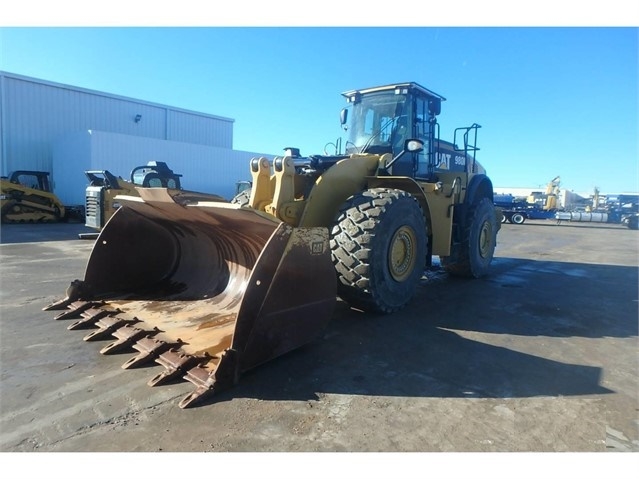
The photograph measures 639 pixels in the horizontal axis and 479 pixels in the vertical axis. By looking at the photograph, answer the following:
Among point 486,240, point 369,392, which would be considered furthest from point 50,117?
point 369,392

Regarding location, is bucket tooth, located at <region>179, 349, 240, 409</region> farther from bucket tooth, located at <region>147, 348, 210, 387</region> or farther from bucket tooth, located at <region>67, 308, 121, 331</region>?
bucket tooth, located at <region>67, 308, 121, 331</region>

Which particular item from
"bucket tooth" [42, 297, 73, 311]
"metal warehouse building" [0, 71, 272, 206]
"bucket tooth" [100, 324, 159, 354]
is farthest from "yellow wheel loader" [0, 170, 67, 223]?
"bucket tooth" [100, 324, 159, 354]

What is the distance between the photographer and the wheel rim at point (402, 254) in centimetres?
484

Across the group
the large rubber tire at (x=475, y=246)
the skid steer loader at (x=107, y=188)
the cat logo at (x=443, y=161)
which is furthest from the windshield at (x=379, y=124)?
the skid steer loader at (x=107, y=188)

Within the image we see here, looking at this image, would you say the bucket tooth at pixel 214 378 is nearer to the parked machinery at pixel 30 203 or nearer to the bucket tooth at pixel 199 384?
the bucket tooth at pixel 199 384

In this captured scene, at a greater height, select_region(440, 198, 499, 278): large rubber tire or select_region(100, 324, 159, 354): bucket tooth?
select_region(440, 198, 499, 278): large rubber tire

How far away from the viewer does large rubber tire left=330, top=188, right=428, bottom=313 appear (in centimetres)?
429

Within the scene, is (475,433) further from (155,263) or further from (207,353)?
(155,263)

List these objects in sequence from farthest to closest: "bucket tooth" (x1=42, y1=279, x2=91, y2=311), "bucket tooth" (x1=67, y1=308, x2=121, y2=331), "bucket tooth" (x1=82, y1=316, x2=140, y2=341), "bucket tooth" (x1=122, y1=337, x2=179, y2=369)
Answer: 1. "bucket tooth" (x1=42, y1=279, x2=91, y2=311)
2. "bucket tooth" (x1=67, y1=308, x2=121, y2=331)
3. "bucket tooth" (x1=82, y1=316, x2=140, y2=341)
4. "bucket tooth" (x1=122, y1=337, x2=179, y2=369)

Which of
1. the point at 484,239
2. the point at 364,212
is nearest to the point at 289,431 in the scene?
the point at 364,212

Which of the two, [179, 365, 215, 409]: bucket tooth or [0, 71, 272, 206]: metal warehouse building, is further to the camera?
[0, 71, 272, 206]: metal warehouse building

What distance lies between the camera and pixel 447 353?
3869 millimetres

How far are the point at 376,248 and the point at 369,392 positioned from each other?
1.69 metres

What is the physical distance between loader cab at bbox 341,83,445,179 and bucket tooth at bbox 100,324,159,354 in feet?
12.5
